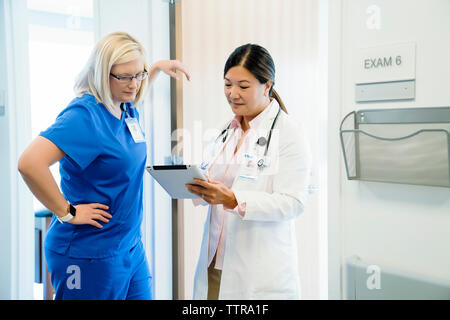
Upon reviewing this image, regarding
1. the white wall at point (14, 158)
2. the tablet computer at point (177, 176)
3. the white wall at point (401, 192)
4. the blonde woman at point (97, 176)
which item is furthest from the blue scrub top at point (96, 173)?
the white wall at point (14, 158)

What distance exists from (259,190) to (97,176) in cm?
45

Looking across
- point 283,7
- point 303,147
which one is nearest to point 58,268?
point 303,147

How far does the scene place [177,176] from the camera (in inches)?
41.2

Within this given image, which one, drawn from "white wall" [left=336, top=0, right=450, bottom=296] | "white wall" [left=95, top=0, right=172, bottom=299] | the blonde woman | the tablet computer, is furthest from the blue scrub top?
"white wall" [left=336, top=0, right=450, bottom=296]

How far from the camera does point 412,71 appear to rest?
1041 mm

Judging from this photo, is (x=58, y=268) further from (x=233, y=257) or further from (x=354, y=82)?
(x=354, y=82)

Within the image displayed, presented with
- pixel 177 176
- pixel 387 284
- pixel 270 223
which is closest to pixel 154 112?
pixel 177 176

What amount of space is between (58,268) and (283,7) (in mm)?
1232

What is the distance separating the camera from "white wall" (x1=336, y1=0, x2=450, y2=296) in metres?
1.02

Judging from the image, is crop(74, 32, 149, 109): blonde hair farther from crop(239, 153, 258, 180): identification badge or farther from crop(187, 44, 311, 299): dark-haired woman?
crop(239, 153, 258, 180): identification badge

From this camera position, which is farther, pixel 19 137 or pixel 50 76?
pixel 50 76

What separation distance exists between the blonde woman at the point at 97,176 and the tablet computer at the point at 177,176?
0.15 m

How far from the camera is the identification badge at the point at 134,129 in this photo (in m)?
1.22

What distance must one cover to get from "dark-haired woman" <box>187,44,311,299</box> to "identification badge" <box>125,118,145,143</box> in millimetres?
272
